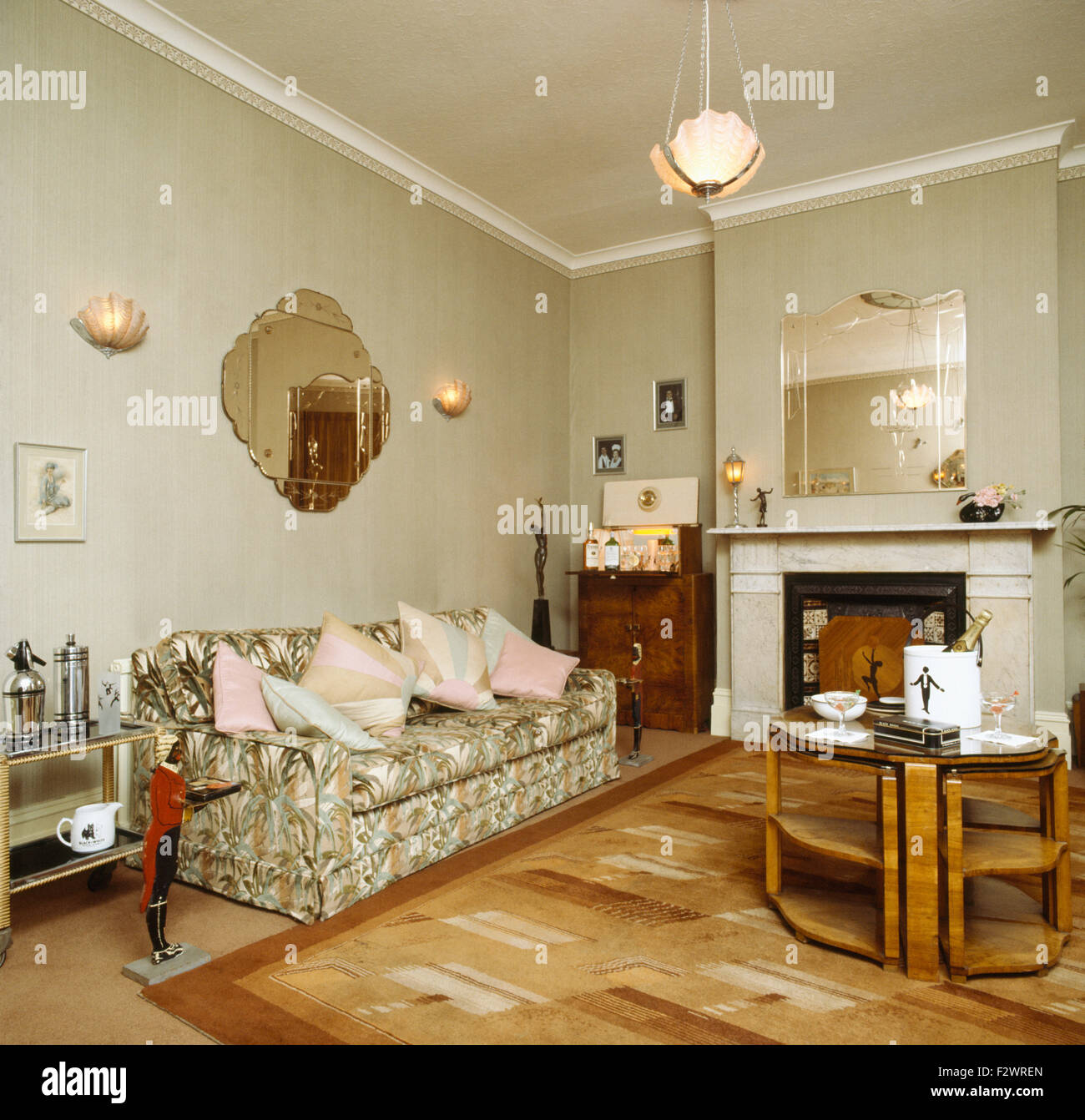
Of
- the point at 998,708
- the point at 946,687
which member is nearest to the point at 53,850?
the point at 946,687

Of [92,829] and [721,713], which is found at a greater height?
[92,829]

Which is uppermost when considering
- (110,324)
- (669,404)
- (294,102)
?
(294,102)

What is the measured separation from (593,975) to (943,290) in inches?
171

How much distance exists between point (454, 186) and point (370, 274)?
1017mm

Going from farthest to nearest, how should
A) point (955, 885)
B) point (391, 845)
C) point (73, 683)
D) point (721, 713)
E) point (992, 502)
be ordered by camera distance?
point (721, 713) < point (992, 502) < point (391, 845) < point (73, 683) < point (955, 885)

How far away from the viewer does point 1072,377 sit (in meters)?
4.72

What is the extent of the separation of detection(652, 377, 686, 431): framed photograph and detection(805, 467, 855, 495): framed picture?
1.19m

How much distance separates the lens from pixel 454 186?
16.3 ft

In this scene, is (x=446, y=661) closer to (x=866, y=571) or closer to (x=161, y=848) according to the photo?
(x=161, y=848)

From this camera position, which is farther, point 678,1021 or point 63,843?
point 63,843

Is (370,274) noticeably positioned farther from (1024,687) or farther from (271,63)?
(1024,687)

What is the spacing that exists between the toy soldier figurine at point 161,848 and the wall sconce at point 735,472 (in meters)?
3.88
